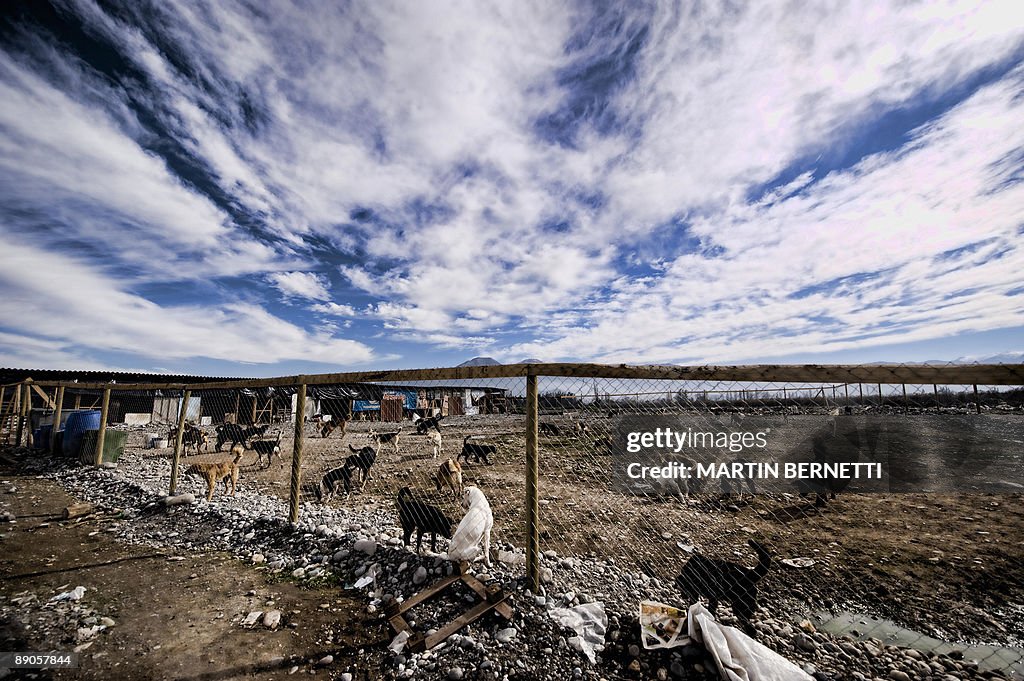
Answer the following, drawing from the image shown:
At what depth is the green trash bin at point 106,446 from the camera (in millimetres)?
9617

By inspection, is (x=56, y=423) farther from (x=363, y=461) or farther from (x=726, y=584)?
(x=726, y=584)

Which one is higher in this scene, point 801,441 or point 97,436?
point 97,436

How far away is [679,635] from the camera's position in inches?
106

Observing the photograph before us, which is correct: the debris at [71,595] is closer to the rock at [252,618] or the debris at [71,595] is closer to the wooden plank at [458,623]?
the rock at [252,618]

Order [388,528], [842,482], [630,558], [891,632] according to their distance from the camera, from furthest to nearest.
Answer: [842,482] < [388,528] < [630,558] < [891,632]

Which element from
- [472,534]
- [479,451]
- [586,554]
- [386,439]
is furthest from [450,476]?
[386,439]

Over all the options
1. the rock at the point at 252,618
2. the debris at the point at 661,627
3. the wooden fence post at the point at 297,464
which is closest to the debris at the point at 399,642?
the rock at the point at 252,618

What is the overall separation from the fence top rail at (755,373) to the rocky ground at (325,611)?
1.89m

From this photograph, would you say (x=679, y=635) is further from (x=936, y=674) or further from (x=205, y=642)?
(x=205, y=642)

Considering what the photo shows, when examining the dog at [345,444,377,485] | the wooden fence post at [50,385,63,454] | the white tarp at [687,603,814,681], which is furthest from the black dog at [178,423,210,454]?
the white tarp at [687,603,814,681]

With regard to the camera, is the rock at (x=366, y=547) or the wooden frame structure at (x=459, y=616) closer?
the wooden frame structure at (x=459, y=616)

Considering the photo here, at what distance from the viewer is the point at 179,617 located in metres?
3.18

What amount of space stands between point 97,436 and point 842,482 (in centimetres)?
1773

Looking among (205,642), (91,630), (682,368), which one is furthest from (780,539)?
(91,630)
